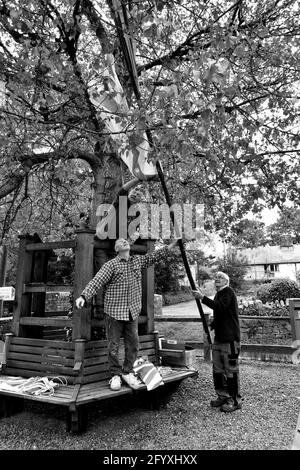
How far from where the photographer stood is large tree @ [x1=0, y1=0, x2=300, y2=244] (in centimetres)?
397

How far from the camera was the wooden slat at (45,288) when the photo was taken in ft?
17.1

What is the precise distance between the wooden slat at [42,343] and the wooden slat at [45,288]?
730mm

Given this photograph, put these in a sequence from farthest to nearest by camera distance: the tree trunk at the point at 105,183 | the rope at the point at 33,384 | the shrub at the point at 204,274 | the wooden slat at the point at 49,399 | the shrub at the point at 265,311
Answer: the shrub at the point at 204,274
the shrub at the point at 265,311
the tree trunk at the point at 105,183
the rope at the point at 33,384
the wooden slat at the point at 49,399

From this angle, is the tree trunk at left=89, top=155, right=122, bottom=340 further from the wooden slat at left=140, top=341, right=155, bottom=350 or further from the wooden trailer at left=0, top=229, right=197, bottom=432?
the wooden slat at left=140, top=341, right=155, bottom=350


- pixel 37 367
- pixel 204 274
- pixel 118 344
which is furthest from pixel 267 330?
pixel 204 274

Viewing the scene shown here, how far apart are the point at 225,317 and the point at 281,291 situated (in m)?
8.40

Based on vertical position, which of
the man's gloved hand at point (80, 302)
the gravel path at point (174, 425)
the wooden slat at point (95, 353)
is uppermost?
the man's gloved hand at point (80, 302)

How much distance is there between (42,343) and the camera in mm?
4957

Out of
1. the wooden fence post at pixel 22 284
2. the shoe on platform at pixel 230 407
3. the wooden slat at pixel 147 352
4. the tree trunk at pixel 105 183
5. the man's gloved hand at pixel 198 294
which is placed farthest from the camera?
the tree trunk at pixel 105 183

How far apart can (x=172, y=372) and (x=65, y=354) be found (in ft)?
5.37

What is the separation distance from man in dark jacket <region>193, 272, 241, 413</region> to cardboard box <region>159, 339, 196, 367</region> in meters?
0.67

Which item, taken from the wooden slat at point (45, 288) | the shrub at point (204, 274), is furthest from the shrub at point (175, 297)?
the wooden slat at point (45, 288)

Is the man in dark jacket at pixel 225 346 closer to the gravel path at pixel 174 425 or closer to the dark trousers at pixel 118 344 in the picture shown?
the gravel path at pixel 174 425
